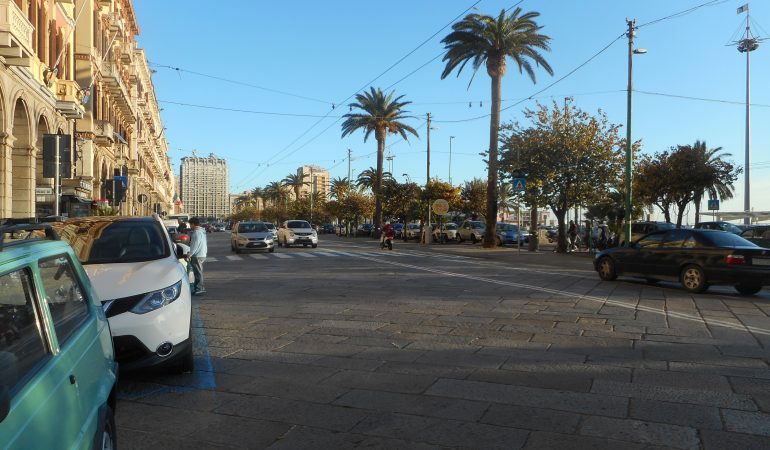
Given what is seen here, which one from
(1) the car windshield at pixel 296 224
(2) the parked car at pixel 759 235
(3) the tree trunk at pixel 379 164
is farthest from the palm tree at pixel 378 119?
(2) the parked car at pixel 759 235

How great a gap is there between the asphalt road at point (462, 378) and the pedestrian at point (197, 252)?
117 cm

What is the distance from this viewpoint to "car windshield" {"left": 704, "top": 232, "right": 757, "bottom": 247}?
1292 centimetres

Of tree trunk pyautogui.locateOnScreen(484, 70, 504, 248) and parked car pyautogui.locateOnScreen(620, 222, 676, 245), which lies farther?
tree trunk pyautogui.locateOnScreen(484, 70, 504, 248)

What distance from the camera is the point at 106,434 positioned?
3078 millimetres

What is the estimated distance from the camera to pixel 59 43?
26172mm

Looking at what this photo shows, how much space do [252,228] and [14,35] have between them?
14.1 metres

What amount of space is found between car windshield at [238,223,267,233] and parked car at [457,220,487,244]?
15.9m

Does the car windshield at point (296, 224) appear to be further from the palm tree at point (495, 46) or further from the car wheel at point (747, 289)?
the car wheel at point (747, 289)

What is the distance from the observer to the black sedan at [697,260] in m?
12.4

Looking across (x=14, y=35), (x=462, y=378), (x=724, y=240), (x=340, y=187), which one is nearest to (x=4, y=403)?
(x=462, y=378)

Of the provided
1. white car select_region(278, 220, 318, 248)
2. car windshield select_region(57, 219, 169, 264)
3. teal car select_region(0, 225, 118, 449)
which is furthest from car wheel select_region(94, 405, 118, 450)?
white car select_region(278, 220, 318, 248)

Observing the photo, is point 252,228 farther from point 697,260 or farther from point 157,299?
point 157,299

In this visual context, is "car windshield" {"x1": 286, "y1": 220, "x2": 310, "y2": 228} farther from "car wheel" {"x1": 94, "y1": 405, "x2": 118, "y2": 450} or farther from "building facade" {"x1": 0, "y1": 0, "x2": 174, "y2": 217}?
"car wheel" {"x1": 94, "y1": 405, "x2": 118, "y2": 450}

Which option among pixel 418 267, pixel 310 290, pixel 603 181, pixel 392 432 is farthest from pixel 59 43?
pixel 392 432
